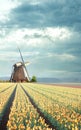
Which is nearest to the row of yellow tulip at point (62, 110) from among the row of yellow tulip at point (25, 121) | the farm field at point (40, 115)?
the farm field at point (40, 115)

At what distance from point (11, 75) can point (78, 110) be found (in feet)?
345

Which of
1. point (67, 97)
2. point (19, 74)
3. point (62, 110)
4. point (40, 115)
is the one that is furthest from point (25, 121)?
point (19, 74)

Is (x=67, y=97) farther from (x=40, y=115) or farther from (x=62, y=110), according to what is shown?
(x=62, y=110)

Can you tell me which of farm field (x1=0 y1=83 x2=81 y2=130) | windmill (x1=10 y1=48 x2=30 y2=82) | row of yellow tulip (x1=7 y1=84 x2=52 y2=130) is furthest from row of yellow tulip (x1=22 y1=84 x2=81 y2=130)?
windmill (x1=10 y1=48 x2=30 y2=82)

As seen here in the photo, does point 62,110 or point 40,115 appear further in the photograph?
point 40,115

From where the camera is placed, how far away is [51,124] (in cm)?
1772

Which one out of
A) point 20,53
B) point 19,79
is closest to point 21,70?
point 19,79

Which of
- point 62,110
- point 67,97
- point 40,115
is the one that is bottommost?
point 40,115

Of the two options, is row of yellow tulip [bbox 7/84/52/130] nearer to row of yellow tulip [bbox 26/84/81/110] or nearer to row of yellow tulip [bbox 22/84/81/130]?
row of yellow tulip [bbox 22/84/81/130]

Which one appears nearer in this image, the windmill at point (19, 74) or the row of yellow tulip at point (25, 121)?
the row of yellow tulip at point (25, 121)

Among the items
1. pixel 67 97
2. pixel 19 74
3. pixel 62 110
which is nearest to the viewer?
pixel 62 110

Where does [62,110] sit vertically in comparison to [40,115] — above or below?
above

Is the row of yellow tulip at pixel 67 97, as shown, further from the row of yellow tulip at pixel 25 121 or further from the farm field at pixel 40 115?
the row of yellow tulip at pixel 25 121

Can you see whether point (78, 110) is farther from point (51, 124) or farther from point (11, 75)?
point (11, 75)
